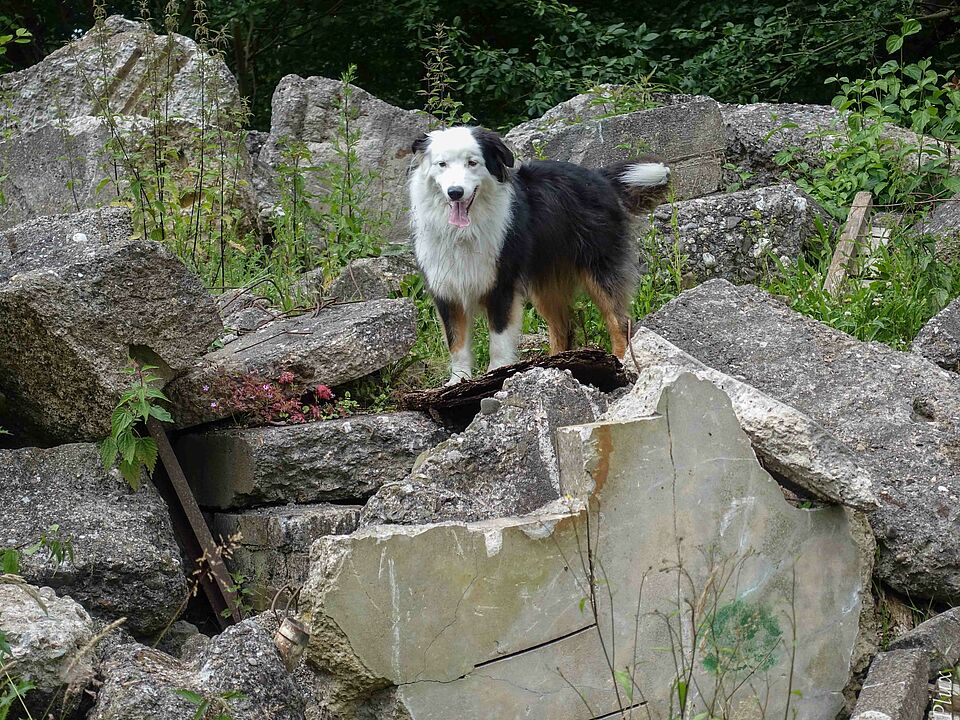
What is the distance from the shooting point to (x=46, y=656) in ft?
10.2

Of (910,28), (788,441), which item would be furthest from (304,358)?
(910,28)

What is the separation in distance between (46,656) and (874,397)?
2.95 m

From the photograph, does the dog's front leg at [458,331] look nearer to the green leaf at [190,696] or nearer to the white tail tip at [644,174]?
the white tail tip at [644,174]

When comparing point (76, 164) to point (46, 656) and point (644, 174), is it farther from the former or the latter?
point (46, 656)

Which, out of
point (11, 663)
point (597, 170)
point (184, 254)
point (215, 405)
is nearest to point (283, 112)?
point (184, 254)

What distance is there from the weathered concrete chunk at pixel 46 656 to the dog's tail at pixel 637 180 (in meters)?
4.24

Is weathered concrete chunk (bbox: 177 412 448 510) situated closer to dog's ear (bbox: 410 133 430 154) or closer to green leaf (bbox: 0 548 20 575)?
green leaf (bbox: 0 548 20 575)

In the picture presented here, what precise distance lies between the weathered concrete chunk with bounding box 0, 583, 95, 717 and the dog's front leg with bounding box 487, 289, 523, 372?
117 inches

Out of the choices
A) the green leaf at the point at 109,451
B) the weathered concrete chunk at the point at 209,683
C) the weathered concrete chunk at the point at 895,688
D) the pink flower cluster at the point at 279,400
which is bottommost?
the weathered concrete chunk at the point at 895,688

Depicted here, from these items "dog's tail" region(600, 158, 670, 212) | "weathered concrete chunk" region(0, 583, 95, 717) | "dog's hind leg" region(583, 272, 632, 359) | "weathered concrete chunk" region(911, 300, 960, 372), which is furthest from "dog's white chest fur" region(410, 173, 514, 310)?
"weathered concrete chunk" region(0, 583, 95, 717)

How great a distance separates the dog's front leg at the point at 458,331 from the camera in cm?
582

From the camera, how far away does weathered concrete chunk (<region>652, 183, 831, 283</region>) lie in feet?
22.3

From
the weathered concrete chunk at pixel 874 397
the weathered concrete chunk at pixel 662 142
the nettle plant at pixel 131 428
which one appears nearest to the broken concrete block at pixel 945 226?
the weathered concrete chunk at pixel 662 142

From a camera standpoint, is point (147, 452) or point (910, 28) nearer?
point (147, 452)
